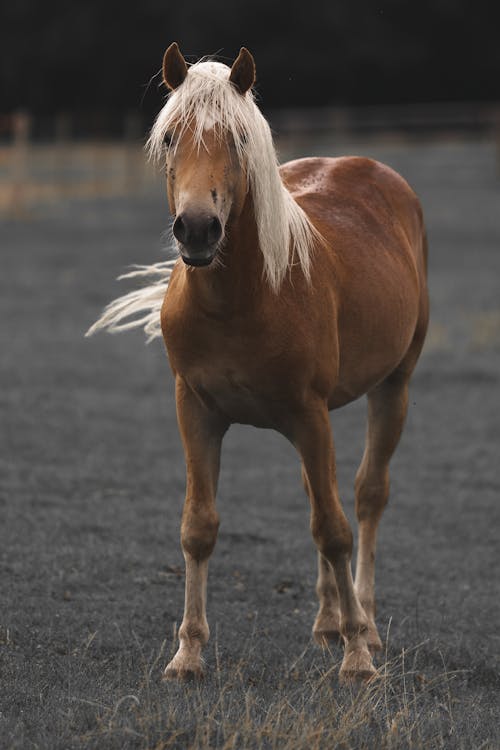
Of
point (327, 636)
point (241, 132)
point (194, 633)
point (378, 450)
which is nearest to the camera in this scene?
point (241, 132)

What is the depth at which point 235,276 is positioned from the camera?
4.24 m

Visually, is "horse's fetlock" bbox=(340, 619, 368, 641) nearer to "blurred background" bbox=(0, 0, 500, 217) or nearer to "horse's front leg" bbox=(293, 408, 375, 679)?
"horse's front leg" bbox=(293, 408, 375, 679)

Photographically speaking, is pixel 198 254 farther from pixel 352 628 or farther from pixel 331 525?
pixel 352 628

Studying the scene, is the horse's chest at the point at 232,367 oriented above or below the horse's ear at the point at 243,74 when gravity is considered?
below

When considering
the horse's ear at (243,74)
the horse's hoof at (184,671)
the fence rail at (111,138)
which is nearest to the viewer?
the horse's ear at (243,74)

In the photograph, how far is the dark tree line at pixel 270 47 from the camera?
49250 millimetres

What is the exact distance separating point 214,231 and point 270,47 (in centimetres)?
4901

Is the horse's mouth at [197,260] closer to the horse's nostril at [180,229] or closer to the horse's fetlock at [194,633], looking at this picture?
the horse's nostril at [180,229]

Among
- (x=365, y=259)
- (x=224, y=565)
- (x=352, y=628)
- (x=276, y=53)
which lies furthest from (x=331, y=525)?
(x=276, y=53)

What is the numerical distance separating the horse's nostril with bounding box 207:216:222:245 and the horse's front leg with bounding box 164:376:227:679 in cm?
95

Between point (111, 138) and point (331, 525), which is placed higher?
point (331, 525)

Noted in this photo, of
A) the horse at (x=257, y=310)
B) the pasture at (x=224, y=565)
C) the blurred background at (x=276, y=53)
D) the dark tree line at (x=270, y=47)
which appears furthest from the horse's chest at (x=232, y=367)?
the dark tree line at (x=270, y=47)

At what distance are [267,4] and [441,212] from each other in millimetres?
27974

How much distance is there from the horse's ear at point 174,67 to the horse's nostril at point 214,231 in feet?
2.20
